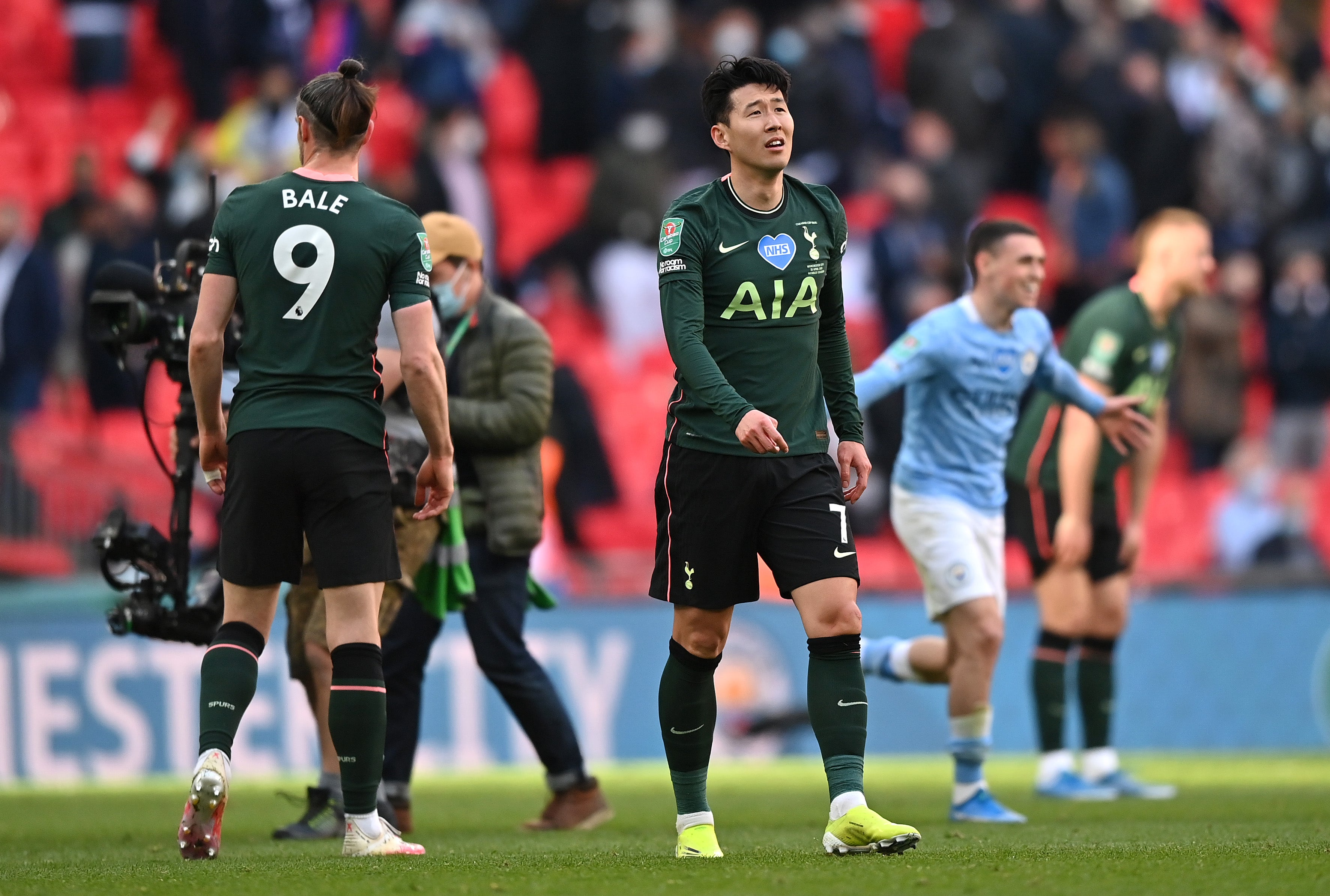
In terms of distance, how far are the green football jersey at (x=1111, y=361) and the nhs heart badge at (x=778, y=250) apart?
11.2 ft

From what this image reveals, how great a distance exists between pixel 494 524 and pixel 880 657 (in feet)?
6.53

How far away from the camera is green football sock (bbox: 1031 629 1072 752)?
29.6 ft

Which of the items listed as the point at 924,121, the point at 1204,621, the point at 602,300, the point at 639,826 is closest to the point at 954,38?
the point at 924,121

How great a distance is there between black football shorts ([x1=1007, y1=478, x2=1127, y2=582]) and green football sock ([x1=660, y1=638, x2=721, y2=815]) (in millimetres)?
3838

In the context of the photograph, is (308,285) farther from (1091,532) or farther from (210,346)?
(1091,532)

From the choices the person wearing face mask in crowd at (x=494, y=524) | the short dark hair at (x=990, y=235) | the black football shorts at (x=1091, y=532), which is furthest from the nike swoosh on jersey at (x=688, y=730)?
the black football shorts at (x=1091, y=532)

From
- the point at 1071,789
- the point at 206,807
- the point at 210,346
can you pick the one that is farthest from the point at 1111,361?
the point at 206,807

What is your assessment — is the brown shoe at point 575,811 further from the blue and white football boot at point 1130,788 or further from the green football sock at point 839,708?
the blue and white football boot at point 1130,788

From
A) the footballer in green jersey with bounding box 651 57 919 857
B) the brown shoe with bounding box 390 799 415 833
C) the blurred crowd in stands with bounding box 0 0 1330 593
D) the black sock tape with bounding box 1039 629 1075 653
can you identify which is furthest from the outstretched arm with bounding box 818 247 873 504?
the blurred crowd in stands with bounding box 0 0 1330 593

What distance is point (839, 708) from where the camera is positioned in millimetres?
5461

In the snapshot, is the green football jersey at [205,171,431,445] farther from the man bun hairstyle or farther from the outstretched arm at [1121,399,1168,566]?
the outstretched arm at [1121,399,1168,566]

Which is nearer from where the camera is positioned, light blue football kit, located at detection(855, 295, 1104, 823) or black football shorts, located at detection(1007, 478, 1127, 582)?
light blue football kit, located at detection(855, 295, 1104, 823)

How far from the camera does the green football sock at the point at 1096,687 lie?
30.4 ft

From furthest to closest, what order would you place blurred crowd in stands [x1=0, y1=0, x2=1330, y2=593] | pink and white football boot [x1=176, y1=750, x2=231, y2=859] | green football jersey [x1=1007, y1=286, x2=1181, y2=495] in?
blurred crowd in stands [x1=0, y1=0, x2=1330, y2=593] → green football jersey [x1=1007, y1=286, x2=1181, y2=495] → pink and white football boot [x1=176, y1=750, x2=231, y2=859]
